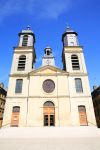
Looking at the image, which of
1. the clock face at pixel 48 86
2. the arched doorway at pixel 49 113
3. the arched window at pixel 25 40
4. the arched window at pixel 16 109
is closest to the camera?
the arched doorway at pixel 49 113

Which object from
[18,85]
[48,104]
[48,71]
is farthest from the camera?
[48,71]

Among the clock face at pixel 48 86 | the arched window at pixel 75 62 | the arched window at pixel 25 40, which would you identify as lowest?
the clock face at pixel 48 86

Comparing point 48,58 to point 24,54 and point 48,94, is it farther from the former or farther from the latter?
point 48,94

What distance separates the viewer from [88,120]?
722 inches

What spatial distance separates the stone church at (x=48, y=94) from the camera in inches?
725

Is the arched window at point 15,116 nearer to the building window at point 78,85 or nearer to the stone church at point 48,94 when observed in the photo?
the stone church at point 48,94

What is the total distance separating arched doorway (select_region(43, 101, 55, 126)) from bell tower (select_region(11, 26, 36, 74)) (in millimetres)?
6878

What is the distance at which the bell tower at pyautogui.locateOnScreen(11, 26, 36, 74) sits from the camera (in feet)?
74.5

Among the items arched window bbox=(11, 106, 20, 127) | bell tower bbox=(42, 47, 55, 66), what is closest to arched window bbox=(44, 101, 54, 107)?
arched window bbox=(11, 106, 20, 127)

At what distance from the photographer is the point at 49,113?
19.3 meters

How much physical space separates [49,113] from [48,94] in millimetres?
2845

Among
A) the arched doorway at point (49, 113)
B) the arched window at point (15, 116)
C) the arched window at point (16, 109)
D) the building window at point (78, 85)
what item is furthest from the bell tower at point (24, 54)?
the building window at point (78, 85)

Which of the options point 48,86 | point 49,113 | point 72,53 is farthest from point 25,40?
point 49,113

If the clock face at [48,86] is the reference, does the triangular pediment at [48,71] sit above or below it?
above
